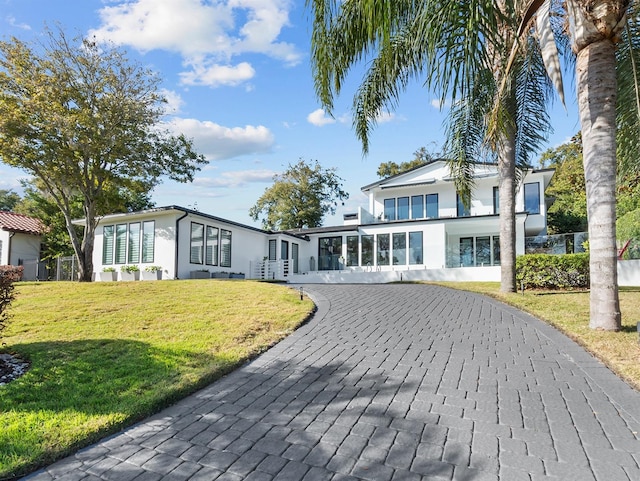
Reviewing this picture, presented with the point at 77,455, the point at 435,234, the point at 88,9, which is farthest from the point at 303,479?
the point at 435,234

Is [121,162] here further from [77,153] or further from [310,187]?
[310,187]

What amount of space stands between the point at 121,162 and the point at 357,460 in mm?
18758

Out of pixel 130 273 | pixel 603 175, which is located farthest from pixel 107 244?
pixel 603 175

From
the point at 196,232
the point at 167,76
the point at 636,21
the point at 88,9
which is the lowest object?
the point at 196,232

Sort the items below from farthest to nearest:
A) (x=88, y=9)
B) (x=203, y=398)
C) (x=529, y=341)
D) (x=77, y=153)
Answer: (x=77, y=153) < (x=88, y=9) < (x=529, y=341) < (x=203, y=398)

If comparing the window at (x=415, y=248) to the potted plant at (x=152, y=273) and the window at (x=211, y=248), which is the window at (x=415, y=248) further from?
the potted plant at (x=152, y=273)

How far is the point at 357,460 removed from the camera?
9.53 ft

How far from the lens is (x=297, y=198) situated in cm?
3781

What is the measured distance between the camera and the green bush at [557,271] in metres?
13.4

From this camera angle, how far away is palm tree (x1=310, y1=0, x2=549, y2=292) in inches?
174

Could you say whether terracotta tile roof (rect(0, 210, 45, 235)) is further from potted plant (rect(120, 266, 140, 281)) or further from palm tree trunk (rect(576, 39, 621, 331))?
palm tree trunk (rect(576, 39, 621, 331))

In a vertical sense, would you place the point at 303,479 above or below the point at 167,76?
below

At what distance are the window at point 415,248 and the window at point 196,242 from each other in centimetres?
1184

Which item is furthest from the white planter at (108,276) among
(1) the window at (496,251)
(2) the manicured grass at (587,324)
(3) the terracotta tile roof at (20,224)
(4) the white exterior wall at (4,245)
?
(1) the window at (496,251)
